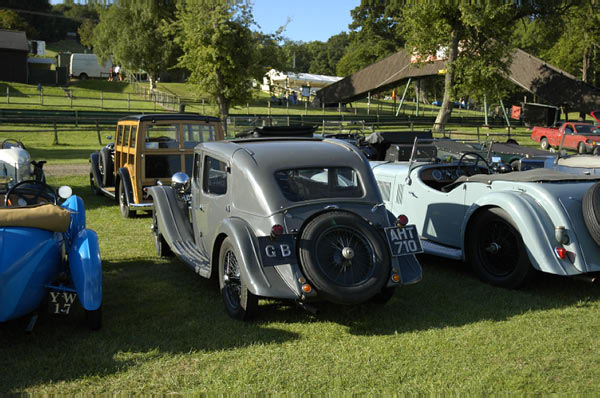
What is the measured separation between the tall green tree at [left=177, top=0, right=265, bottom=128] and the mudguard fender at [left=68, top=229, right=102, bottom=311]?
2196 centimetres

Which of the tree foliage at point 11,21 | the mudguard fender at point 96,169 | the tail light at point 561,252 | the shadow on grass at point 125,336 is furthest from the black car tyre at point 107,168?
the tree foliage at point 11,21

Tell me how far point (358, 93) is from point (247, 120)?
2990 cm

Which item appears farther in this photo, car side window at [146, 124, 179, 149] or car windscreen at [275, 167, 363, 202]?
car side window at [146, 124, 179, 149]

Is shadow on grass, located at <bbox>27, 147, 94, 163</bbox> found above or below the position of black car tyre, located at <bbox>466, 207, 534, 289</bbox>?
above

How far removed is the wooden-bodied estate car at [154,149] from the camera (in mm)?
10383

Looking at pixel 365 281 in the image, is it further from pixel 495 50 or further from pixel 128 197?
pixel 495 50

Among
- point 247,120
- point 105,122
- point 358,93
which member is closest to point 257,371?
point 247,120

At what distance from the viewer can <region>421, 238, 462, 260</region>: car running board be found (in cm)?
694

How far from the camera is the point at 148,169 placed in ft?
34.3

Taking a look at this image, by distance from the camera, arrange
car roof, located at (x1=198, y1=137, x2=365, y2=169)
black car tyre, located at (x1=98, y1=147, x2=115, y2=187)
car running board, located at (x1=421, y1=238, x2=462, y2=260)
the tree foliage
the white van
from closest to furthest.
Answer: car roof, located at (x1=198, y1=137, x2=365, y2=169)
car running board, located at (x1=421, y1=238, x2=462, y2=260)
black car tyre, located at (x1=98, y1=147, x2=115, y2=187)
the white van
the tree foliage

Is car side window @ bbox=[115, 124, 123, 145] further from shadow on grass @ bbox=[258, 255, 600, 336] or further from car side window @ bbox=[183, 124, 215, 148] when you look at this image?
shadow on grass @ bbox=[258, 255, 600, 336]

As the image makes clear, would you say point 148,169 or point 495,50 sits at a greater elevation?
point 495,50

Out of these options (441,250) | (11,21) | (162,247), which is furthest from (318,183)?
(11,21)

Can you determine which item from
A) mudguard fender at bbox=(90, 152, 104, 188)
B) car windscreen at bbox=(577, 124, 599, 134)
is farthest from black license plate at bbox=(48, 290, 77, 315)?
car windscreen at bbox=(577, 124, 599, 134)
